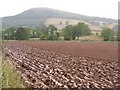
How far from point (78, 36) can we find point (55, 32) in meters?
3.35

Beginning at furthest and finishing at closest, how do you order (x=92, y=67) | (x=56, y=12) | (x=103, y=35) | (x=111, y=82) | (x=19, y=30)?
(x=56, y=12) < (x=103, y=35) < (x=19, y=30) < (x=92, y=67) < (x=111, y=82)

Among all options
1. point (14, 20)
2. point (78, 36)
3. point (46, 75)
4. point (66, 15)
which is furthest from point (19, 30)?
point (66, 15)

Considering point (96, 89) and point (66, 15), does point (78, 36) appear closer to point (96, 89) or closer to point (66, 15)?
point (66, 15)

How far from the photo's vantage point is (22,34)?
96.3 feet

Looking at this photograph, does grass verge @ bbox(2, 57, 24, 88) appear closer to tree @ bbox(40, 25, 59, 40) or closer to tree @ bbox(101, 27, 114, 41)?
tree @ bbox(40, 25, 59, 40)

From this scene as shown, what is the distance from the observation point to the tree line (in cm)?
2852

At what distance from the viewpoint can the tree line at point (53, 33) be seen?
93.6 ft

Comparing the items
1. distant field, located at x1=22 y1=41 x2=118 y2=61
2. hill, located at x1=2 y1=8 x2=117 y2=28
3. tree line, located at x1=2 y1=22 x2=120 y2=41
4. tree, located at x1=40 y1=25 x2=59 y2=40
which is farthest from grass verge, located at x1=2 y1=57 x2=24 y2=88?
hill, located at x1=2 y1=8 x2=117 y2=28

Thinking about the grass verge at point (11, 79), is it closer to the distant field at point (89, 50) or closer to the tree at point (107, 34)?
the distant field at point (89, 50)

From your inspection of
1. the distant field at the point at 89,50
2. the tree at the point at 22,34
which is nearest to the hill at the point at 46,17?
the tree at the point at 22,34

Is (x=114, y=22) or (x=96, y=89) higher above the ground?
(x=114, y=22)

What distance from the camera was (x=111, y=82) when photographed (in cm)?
1008

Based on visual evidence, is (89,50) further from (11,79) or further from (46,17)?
(46,17)

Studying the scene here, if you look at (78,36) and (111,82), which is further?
(78,36)
